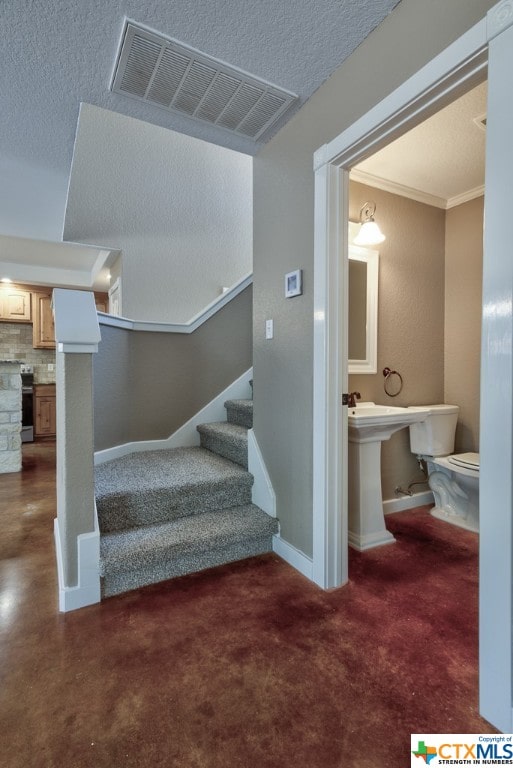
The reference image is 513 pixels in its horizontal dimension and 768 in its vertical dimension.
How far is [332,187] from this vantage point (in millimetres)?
1640

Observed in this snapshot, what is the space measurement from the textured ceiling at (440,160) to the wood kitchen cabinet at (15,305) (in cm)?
508

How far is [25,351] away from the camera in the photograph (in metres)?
5.56

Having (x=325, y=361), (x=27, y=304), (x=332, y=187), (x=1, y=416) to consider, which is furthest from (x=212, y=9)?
(x=27, y=304)

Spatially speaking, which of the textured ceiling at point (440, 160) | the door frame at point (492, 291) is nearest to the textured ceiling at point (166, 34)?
the door frame at point (492, 291)

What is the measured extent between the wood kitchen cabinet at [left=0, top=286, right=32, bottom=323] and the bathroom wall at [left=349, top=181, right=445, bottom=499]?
504cm

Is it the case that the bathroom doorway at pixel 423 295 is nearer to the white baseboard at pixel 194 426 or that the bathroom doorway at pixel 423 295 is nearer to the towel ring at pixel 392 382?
the towel ring at pixel 392 382

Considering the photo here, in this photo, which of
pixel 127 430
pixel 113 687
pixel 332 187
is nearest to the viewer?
pixel 113 687

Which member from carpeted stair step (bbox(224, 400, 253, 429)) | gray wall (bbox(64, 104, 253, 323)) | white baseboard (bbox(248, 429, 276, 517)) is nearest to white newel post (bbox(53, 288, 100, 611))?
white baseboard (bbox(248, 429, 276, 517))

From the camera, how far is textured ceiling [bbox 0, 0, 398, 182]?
52.2 inches

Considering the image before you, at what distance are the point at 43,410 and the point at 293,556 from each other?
16.1 ft

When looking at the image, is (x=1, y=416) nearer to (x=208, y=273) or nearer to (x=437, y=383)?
(x=208, y=273)

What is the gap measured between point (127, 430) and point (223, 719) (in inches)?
79.6

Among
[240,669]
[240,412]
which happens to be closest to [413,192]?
[240,412]

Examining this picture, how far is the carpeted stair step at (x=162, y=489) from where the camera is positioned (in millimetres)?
1918
